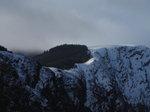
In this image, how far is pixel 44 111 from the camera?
15738cm

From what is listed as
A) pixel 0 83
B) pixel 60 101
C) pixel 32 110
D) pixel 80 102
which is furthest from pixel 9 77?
pixel 80 102

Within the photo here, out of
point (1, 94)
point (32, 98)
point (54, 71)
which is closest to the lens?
point (1, 94)

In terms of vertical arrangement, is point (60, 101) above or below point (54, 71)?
below

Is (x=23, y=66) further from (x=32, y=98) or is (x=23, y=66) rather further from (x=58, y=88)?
(x=58, y=88)

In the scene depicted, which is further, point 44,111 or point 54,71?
point 54,71

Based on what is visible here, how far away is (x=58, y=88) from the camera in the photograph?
17788cm

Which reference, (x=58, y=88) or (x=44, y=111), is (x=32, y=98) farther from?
(x=58, y=88)

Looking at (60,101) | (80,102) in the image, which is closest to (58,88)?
(60,101)

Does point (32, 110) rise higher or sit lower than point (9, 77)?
lower

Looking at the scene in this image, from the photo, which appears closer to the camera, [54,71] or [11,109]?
[11,109]

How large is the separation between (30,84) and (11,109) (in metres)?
15.5

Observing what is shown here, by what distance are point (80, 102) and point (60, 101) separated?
23.9m

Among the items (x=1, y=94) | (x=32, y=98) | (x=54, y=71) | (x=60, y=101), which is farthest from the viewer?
(x=54, y=71)

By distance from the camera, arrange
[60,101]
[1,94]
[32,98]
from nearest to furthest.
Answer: [1,94] < [32,98] < [60,101]
